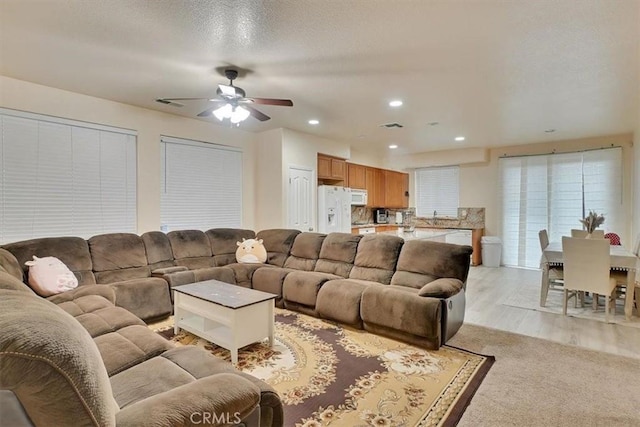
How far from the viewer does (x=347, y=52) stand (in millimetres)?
2822

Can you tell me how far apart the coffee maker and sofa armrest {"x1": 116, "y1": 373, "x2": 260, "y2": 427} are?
23.6ft

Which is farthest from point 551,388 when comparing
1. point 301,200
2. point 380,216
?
point 380,216

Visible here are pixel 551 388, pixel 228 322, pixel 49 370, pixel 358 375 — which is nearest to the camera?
pixel 49 370

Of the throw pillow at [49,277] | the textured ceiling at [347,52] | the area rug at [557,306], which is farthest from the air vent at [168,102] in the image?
the area rug at [557,306]

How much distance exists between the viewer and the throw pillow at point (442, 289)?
2.98m

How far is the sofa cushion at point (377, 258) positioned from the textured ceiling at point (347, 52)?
5.73ft

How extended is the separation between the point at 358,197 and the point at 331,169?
1.01 m

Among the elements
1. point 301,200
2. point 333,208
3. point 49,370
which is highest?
point 301,200

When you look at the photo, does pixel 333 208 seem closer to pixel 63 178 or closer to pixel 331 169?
pixel 331 169

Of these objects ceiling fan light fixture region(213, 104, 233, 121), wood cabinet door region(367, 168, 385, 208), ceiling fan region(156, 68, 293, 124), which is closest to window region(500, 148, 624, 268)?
wood cabinet door region(367, 168, 385, 208)

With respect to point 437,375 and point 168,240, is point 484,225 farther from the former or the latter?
point 168,240

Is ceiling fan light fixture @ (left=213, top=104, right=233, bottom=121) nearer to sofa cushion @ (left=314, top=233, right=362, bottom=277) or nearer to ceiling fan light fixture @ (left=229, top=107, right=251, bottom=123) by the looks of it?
ceiling fan light fixture @ (left=229, top=107, right=251, bottom=123)

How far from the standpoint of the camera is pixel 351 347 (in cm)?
300

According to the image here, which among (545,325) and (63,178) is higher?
(63,178)
